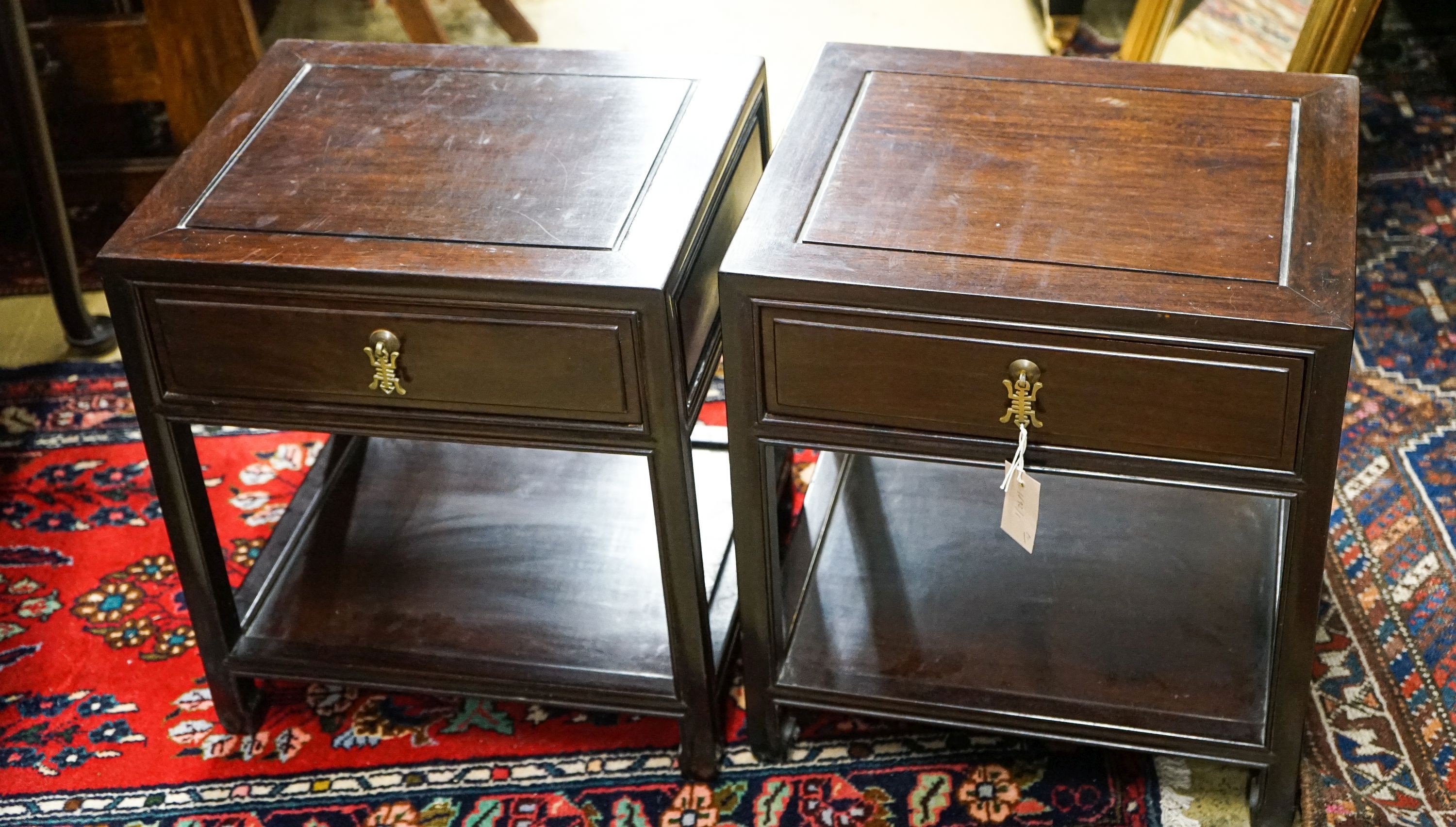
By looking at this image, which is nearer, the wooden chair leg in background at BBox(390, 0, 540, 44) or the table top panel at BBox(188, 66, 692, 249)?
the table top panel at BBox(188, 66, 692, 249)

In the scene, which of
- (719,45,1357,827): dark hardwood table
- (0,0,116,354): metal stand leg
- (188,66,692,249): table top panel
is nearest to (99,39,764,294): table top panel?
(188,66,692,249): table top panel

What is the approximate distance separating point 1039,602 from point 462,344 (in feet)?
2.43

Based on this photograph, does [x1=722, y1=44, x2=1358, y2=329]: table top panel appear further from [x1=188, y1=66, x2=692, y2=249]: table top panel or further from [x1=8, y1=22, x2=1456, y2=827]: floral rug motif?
[x1=8, y1=22, x2=1456, y2=827]: floral rug motif

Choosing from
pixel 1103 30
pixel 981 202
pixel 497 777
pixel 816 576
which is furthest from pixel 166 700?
pixel 1103 30

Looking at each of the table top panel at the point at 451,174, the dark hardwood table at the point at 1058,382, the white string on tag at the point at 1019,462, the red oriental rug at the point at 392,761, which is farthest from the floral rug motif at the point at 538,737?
the table top panel at the point at 451,174

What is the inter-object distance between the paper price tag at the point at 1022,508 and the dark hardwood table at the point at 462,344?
304mm

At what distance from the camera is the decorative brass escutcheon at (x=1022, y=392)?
131cm

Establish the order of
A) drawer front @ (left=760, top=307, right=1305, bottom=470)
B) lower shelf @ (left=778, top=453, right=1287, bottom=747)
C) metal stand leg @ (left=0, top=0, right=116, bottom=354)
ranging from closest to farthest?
drawer front @ (left=760, top=307, right=1305, bottom=470) < lower shelf @ (left=778, top=453, right=1287, bottom=747) < metal stand leg @ (left=0, top=0, right=116, bottom=354)

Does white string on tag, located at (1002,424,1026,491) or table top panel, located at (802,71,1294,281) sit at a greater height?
table top panel, located at (802,71,1294,281)

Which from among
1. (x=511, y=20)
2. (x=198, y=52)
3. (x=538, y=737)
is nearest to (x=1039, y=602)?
(x=538, y=737)

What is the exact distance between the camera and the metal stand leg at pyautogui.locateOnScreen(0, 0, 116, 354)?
2.11m

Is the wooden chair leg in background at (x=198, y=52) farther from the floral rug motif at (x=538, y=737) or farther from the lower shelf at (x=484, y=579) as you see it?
the lower shelf at (x=484, y=579)

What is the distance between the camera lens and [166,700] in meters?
1.83

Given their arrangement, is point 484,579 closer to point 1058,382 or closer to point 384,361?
point 384,361
